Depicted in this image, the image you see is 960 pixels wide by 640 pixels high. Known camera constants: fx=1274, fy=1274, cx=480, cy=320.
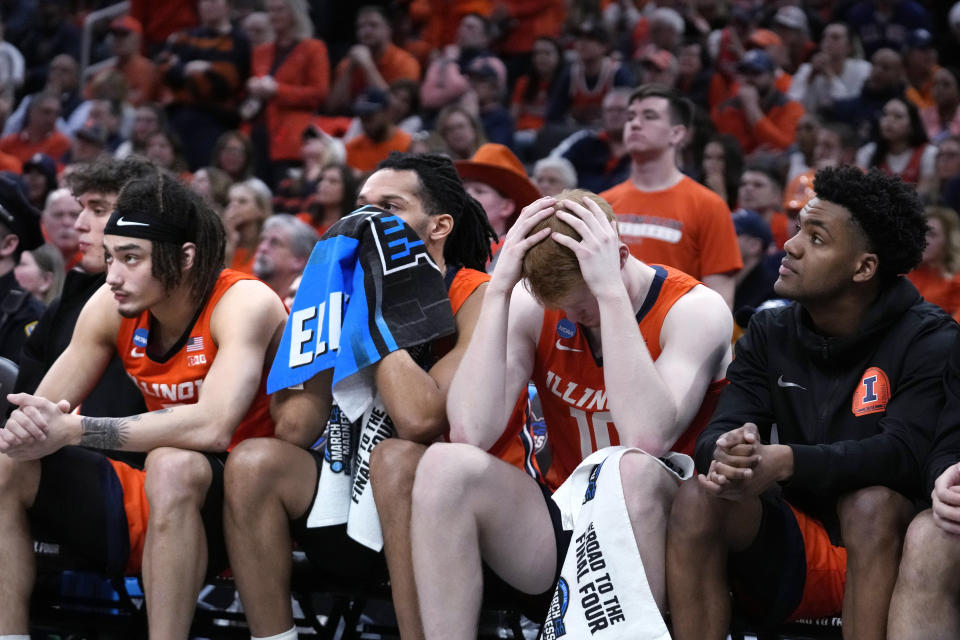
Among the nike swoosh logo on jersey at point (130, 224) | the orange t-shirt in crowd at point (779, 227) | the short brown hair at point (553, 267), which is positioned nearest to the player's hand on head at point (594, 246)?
the short brown hair at point (553, 267)

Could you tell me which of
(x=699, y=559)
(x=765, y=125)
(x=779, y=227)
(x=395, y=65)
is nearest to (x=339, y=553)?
(x=699, y=559)

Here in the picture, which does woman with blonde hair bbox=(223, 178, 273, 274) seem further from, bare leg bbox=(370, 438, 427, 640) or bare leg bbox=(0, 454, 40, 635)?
bare leg bbox=(370, 438, 427, 640)

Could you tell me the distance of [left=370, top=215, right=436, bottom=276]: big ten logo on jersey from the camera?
371 centimetres

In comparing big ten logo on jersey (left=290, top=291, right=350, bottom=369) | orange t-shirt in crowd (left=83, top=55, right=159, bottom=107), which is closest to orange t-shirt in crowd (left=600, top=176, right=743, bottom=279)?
big ten logo on jersey (left=290, top=291, right=350, bottom=369)

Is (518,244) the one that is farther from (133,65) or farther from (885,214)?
(133,65)

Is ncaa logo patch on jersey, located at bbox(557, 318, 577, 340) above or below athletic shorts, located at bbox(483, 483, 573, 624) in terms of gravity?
above

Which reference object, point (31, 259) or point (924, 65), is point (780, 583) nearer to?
point (31, 259)

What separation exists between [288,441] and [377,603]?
1.50m

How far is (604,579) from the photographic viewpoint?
3098 millimetres

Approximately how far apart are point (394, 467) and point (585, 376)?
0.60 m

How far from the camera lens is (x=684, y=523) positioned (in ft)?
10.2

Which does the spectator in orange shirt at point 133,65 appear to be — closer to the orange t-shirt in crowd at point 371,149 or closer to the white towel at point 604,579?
the orange t-shirt in crowd at point 371,149

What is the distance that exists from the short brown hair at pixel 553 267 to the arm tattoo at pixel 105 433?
1.26 meters

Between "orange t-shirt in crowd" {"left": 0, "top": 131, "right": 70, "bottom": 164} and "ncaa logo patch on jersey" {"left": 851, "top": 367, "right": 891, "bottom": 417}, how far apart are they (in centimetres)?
891
